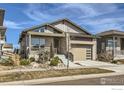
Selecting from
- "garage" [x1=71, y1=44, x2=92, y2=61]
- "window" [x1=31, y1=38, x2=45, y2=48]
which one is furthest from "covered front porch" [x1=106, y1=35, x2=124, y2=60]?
"window" [x1=31, y1=38, x2=45, y2=48]

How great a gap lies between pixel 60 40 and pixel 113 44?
6236 mm

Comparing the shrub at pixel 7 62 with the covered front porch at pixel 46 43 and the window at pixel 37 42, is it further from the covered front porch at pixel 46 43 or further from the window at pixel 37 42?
the window at pixel 37 42

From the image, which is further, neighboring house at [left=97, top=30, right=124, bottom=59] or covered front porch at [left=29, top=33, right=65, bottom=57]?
neighboring house at [left=97, top=30, right=124, bottom=59]

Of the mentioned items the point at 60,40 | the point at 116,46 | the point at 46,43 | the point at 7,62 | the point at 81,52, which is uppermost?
the point at 60,40

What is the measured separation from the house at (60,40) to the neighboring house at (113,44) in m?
1.95

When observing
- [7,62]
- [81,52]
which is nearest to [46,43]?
[81,52]

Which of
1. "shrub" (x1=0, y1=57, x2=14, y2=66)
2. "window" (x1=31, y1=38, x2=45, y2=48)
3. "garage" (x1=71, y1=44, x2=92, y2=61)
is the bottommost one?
"shrub" (x1=0, y1=57, x2=14, y2=66)

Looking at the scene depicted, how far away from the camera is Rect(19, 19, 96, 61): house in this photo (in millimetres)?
26078

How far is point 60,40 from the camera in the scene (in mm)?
28266

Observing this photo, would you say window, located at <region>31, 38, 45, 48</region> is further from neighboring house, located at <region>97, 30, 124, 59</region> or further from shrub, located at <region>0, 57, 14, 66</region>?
neighboring house, located at <region>97, 30, 124, 59</region>

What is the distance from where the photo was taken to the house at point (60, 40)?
85.6 ft

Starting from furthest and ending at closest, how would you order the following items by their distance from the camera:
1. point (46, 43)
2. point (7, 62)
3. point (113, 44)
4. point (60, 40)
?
1. point (113, 44)
2. point (60, 40)
3. point (46, 43)
4. point (7, 62)

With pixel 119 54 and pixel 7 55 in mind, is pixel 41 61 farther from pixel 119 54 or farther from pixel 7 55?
pixel 119 54

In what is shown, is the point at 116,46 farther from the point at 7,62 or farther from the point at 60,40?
the point at 7,62
